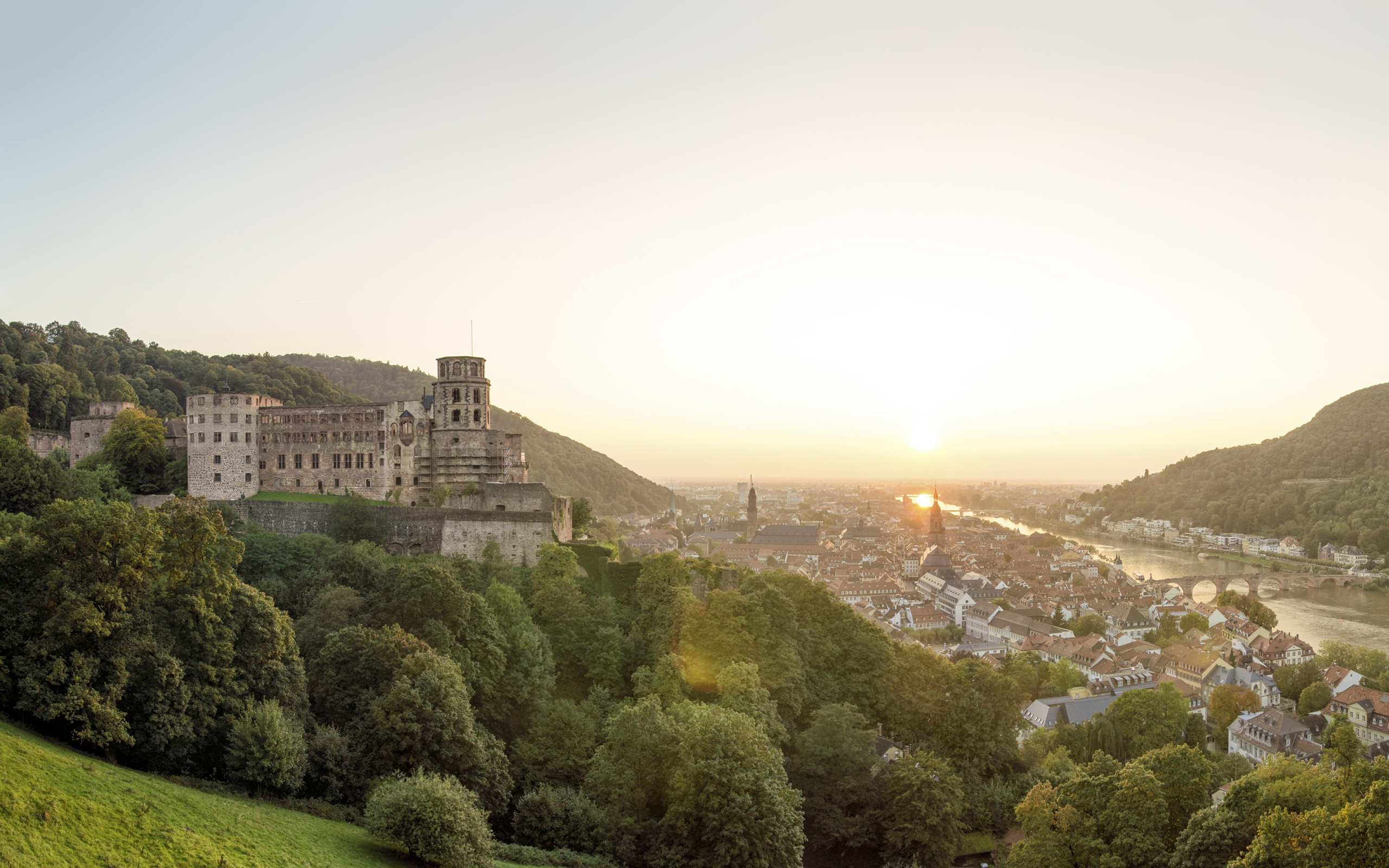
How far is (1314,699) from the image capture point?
157 feet

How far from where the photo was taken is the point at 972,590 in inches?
3568

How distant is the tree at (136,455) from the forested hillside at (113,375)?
15.4ft

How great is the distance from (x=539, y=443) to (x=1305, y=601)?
94054 millimetres

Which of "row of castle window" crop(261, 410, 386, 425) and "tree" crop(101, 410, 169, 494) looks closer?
"row of castle window" crop(261, 410, 386, 425)

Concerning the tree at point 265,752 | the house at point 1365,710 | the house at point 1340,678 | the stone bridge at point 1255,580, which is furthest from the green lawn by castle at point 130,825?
the stone bridge at point 1255,580

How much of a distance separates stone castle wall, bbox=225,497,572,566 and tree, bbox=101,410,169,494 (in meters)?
7.36

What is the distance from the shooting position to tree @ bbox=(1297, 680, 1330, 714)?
1879 inches

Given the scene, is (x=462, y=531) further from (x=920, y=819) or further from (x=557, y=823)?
(x=920, y=819)

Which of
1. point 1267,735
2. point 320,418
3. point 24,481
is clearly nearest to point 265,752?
point 24,481

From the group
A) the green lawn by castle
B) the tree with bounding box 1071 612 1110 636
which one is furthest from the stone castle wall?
the tree with bounding box 1071 612 1110 636

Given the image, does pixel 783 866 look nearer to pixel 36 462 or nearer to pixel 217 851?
pixel 217 851

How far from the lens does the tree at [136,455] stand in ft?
133

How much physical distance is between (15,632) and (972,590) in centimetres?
8677

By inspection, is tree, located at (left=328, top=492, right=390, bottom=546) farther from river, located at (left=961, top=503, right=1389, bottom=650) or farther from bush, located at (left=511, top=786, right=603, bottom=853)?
river, located at (left=961, top=503, right=1389, bottom=650)
